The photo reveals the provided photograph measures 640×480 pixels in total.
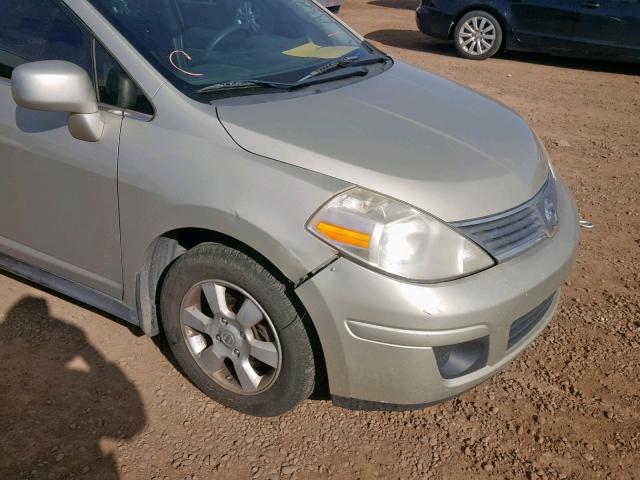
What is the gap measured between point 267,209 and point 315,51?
51.2 inches

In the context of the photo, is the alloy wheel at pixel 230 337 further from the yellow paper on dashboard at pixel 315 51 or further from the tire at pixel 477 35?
the tire at pixel 477 35

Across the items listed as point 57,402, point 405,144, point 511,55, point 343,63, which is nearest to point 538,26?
point 511,55

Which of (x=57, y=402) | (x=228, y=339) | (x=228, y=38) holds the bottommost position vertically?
(x=57, y=402)

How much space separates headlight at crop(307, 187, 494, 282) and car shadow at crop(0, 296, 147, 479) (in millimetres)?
1214

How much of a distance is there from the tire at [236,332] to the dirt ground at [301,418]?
0.51 feet

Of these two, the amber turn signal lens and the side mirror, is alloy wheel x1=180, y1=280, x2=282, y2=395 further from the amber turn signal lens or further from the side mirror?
the side mirror

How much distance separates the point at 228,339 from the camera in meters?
2.44

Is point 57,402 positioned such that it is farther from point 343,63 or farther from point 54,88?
point 343,63

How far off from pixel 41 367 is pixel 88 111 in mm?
1233

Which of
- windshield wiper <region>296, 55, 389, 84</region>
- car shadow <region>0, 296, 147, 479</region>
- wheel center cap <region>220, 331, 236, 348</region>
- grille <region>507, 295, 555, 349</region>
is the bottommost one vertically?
car shadow <region>0, 296, 147, 479</region>

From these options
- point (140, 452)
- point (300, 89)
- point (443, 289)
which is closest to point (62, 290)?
point (140, 452)

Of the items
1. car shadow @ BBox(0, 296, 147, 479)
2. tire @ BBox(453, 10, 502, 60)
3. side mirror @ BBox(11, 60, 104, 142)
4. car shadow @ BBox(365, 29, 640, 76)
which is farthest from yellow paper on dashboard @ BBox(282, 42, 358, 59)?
car shadow @ BBox(365, 29, 640, 76)

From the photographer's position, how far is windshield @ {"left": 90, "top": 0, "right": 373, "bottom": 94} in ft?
8.06

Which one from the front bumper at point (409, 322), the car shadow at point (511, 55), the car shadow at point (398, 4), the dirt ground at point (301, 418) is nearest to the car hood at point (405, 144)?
the front bumper at point (409, 322)
